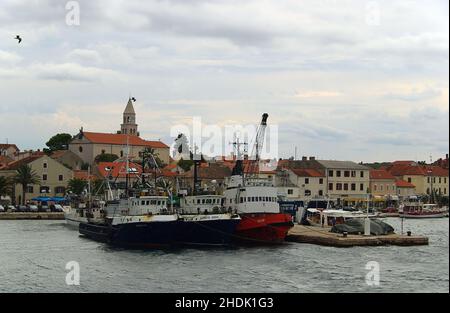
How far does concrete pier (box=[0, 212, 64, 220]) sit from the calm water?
47152mm

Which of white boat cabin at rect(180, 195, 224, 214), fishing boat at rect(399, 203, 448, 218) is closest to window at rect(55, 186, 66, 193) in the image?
fishing boat at rect(399, 203, 448, 218)

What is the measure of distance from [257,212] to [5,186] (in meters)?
77.4

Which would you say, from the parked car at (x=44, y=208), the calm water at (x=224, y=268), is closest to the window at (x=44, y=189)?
the parked car at (x=44, y=208)

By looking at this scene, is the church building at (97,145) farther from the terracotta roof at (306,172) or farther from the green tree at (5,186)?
the terracotta roof at (306,172)

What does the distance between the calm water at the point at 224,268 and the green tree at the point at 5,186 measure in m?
64.4

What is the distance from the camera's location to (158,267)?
54.6 m

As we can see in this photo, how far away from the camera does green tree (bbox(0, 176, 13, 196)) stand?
445 ft

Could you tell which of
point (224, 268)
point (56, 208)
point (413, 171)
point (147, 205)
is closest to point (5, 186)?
point (56, 208)

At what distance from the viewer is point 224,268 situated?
5388 cm

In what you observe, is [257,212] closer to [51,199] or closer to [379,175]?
[51,199]

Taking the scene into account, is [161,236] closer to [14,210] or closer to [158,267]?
[158,267]

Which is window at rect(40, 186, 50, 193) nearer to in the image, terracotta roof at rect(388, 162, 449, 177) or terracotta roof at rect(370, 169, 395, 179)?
terracotta roof at rect(370, 169, 395, 179)

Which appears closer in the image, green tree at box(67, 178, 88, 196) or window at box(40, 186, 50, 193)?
green tree at box(67, 178, 88, 196)
